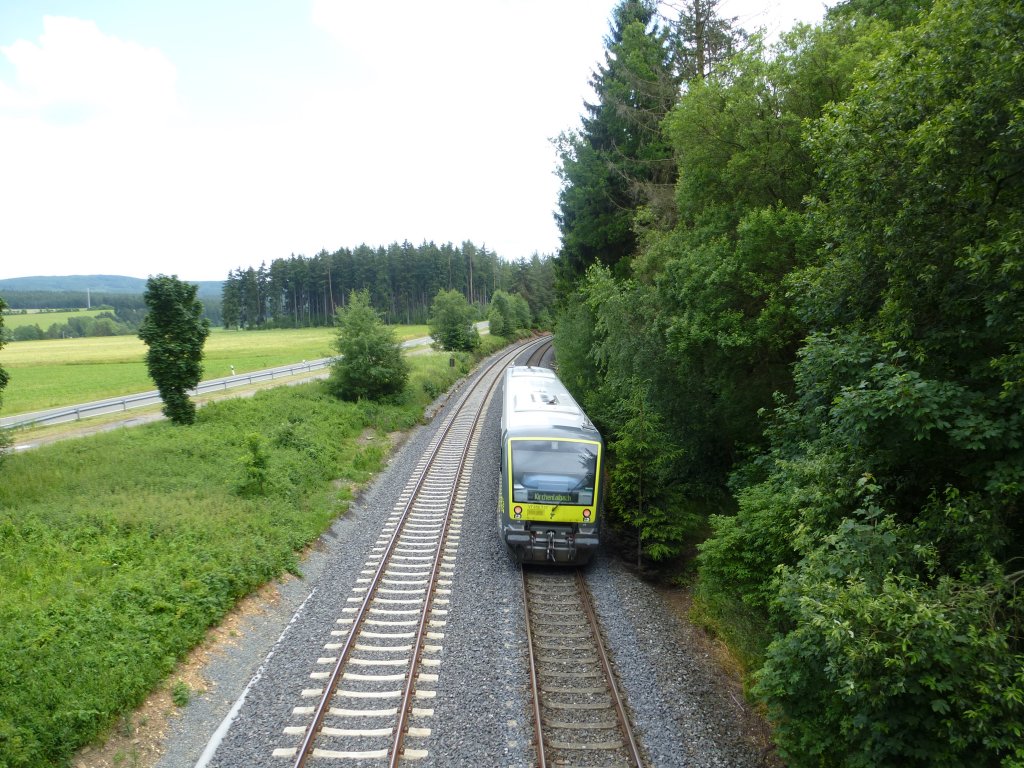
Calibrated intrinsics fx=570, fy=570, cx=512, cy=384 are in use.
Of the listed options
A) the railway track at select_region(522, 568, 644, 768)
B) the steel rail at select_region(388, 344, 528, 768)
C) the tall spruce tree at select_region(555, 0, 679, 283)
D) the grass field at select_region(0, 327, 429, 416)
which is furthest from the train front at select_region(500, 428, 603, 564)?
the grass field at select_region(0, 327, 429, 416)

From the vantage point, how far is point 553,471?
39.1 ft

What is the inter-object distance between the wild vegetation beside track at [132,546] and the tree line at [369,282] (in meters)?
79.6

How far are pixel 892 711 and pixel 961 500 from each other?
2.07m

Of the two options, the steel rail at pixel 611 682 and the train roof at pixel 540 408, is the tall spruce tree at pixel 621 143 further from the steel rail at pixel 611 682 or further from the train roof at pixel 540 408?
the steel rail at pixel 611 682

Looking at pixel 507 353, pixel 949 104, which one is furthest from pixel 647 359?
pixel 507 353

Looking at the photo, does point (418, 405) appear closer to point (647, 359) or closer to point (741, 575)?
point (647, 359)

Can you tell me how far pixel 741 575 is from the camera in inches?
343

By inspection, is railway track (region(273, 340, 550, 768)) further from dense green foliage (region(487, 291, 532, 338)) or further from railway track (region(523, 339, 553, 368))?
dense green foliage (region(487, 291, 532, 338))

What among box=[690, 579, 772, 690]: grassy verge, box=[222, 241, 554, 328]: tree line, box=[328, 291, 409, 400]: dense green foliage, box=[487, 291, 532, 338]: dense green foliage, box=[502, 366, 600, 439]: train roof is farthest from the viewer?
box=[222, 241, 554, 328]: tree line

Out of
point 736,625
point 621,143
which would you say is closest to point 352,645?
point 736,625

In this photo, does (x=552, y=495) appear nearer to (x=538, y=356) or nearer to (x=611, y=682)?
(x=611, y=682)

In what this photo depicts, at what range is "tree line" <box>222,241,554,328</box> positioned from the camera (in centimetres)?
10250

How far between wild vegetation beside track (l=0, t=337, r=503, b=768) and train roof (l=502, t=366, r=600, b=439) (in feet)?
18.3

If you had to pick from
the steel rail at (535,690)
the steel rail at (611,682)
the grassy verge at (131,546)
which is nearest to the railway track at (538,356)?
the grassy verge at (131,546)
